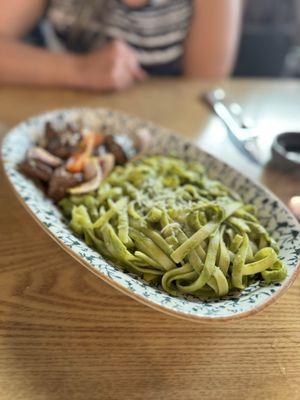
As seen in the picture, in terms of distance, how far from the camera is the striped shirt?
1.67 meters

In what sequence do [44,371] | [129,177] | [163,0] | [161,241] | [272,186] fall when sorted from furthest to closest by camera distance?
1. [163,0]
2. [272,186]
3. [129,177]
4. [161,241]
5. [44,371]

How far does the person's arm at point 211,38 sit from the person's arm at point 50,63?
27cm

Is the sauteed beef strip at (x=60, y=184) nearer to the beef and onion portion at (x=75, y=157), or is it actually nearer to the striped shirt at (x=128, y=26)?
the beef and onion portion at (x=75, y=157)

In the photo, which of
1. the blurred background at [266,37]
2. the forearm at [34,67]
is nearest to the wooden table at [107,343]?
the forearm at [34,67]

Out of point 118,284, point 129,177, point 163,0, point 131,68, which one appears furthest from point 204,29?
point 118,284

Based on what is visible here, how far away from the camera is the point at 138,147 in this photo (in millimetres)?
1255

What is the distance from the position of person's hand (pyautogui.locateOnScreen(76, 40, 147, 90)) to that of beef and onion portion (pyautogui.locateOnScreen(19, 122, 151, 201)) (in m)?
0.40

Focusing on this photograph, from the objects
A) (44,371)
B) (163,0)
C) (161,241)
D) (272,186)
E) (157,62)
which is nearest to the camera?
(44,371)

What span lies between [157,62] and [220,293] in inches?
49.4

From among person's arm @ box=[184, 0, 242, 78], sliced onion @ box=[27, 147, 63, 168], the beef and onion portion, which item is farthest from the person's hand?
sliced onion @ box=[27, 147, 63, 168]

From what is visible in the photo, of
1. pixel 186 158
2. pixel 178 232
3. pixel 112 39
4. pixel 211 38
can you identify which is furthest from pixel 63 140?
pixel 211 38

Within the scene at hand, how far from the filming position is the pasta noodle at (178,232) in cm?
81

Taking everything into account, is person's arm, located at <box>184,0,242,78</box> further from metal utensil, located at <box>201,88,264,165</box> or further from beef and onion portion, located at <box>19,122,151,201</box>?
beef and onion portion, located at <box>19,122,151,201</box>

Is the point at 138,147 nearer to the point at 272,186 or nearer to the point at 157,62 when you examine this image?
the point at 272,186
